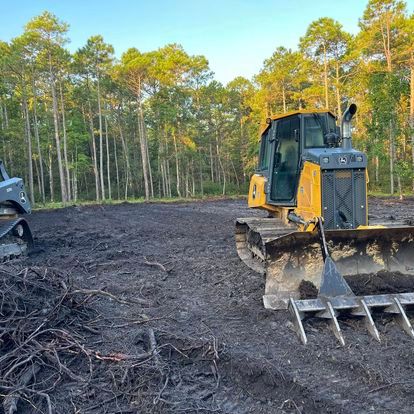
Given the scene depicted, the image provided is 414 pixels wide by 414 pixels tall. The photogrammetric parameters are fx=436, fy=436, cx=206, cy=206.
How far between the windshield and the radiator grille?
3.12 ft

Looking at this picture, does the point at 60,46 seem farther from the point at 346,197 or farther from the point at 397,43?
the point at 346,197

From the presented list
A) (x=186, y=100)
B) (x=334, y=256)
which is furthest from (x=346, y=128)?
(x=186, y=100)

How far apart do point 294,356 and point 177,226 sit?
450 inches

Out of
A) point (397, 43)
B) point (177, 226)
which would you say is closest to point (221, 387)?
point (177, 226)

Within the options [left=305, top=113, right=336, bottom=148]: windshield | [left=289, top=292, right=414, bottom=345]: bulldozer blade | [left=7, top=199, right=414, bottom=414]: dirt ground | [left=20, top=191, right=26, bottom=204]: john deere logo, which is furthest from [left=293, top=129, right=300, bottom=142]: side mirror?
[left=20, top=191, right=26, bottom=204]: john deere logo

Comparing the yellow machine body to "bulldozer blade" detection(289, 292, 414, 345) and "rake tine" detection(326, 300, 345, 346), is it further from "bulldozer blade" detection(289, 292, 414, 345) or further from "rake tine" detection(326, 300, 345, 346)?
"rake tine" detection(326, 300, 345, 346)

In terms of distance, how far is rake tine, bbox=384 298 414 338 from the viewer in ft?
14.8

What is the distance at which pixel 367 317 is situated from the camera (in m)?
4.61

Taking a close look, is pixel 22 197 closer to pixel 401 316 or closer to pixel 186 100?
pixel 401 316

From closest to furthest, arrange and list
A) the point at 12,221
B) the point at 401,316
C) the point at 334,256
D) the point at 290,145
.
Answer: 1. the point at 401,316
2. the point at 334,256
3. the point at 290,145
4. the point at 12,221

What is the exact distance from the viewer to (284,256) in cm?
567

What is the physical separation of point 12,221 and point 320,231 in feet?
22.1

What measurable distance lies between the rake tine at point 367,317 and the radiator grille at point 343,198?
174cm

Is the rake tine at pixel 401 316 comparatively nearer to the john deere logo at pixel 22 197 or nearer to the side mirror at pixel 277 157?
the side mirror at pixel 277 157
